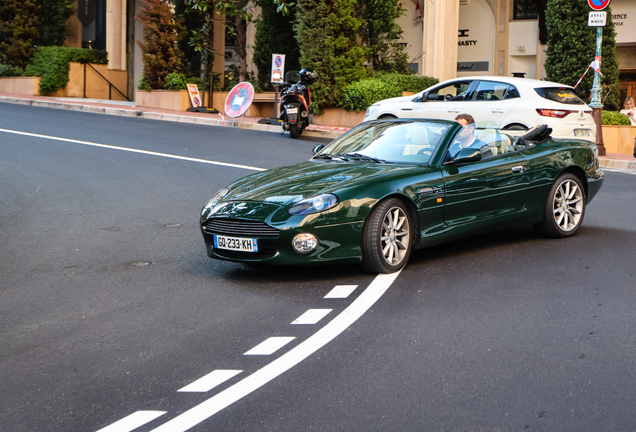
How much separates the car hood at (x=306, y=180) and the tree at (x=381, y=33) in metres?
17.0

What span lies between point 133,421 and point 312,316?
76.1 inches

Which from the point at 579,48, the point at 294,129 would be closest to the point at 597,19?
the point at 579,48

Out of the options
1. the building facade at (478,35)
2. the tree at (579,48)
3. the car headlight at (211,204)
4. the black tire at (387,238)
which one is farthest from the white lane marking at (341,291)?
the building facade at (478,35)

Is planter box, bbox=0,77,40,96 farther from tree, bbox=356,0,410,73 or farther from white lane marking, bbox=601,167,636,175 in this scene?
white lane marking, bbox=601,167,636,175

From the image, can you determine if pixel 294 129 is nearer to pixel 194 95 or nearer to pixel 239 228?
pixel 194 95

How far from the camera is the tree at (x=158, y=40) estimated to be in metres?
26.7

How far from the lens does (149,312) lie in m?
5.52

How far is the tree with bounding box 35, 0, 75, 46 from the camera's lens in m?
32.4

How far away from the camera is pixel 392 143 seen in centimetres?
752

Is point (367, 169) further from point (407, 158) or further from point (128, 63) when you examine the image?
point (128, 63)

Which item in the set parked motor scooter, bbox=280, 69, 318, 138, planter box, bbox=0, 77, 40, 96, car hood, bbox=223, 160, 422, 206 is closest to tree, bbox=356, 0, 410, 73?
parked motor scooter, bbox=280, 69, 318, 138

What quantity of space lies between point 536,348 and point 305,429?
1.77 metres

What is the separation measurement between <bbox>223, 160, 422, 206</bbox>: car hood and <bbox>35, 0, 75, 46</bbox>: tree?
2822 cm

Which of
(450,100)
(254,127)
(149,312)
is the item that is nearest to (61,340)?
(149,312)
